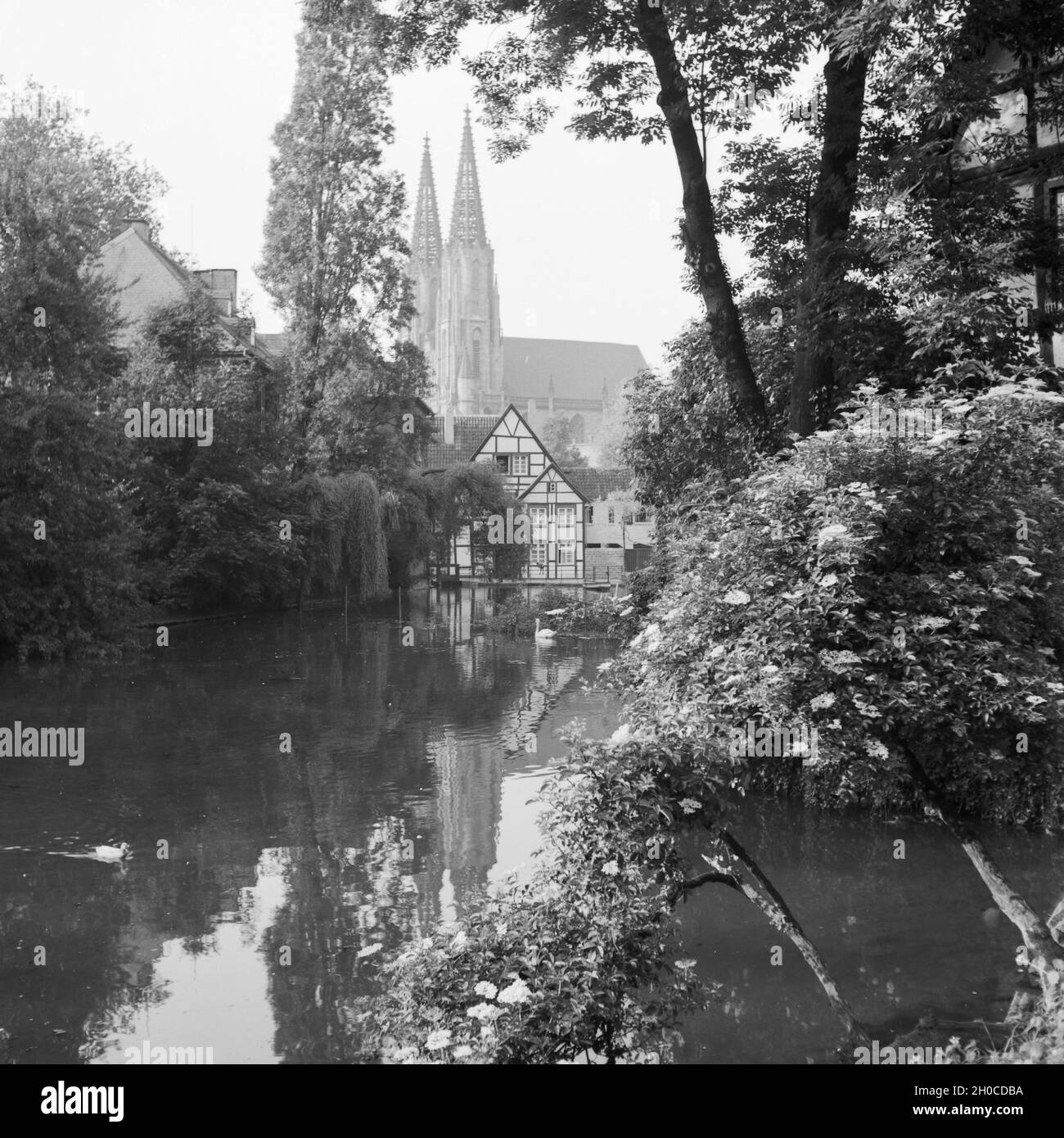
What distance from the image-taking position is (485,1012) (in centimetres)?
454

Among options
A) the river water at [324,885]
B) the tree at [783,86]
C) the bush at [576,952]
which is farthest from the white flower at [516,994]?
the tree at [783,86]

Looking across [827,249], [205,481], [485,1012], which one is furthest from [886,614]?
[205,481]

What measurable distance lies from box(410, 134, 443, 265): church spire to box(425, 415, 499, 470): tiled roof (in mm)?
55976

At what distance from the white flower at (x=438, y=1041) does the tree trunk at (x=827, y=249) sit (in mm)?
8832

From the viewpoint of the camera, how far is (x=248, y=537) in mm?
32188

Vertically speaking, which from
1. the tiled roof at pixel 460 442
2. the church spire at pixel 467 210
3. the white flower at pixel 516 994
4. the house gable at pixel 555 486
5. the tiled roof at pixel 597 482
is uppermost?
the church spire at pixel 467 210

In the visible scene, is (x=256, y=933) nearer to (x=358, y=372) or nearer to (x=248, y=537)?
(x=248, y=537)

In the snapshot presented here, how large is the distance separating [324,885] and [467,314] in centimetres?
10900

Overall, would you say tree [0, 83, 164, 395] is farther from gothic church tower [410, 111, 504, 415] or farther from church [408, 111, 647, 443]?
gothic church tower [410, 111, 504, 415]

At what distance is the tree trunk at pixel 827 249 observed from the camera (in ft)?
40.5

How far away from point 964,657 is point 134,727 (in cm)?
1257

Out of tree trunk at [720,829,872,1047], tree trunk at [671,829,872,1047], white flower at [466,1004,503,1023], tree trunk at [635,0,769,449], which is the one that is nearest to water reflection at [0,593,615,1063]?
white flower at [466,1004,503,1023]

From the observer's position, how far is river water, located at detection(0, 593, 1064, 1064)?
21.2 feet

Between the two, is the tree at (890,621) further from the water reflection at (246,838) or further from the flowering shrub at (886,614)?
the water reflection at (246,838)
